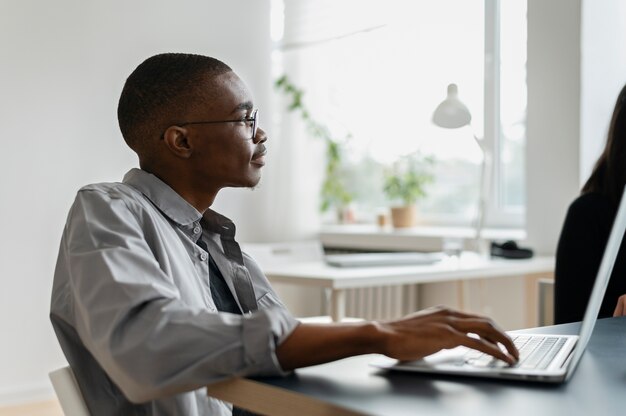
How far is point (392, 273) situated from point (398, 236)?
131cm

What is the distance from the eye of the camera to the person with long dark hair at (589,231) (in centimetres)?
234

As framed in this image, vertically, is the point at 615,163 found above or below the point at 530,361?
above

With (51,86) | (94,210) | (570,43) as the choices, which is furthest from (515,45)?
(94,210)

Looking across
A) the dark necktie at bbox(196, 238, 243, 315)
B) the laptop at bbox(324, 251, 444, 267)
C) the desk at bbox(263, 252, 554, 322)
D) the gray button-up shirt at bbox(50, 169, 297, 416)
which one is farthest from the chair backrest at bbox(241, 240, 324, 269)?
the gray button-up shirt at bbox(50, 169, 297, 416)

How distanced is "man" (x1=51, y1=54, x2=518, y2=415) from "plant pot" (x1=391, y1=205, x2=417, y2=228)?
3117 mm

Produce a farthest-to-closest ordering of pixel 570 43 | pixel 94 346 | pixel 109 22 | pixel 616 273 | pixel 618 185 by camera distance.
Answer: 1. pixel 109 22
2. pixel 570 43
3. pixel 618 185
4. pixel 616 273
5. pixel 94 346

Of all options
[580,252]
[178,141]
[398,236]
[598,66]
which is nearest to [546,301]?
[580,252]

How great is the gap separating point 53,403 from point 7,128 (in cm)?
128

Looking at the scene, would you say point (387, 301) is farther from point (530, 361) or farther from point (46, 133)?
point (530, 361)

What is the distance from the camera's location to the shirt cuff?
3.49 ft

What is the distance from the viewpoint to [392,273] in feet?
10.7

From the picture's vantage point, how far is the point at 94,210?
1.24 metres

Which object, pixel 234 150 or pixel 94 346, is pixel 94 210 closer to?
pixel 94 346

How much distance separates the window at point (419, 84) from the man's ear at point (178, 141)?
2.77m
